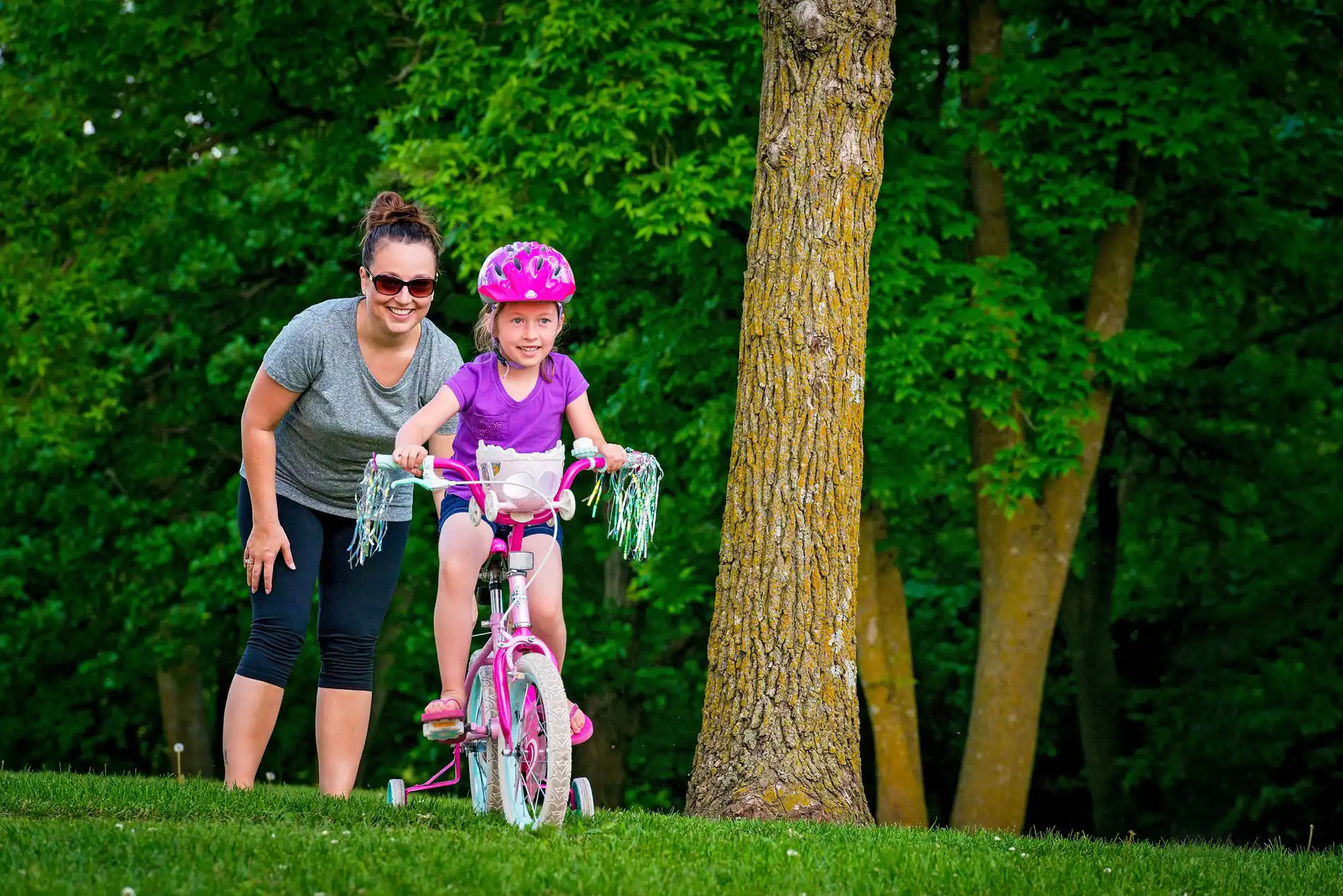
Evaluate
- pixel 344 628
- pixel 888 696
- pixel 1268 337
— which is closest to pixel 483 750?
pixel 344 628

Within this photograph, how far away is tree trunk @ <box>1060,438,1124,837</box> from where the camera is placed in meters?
17.4

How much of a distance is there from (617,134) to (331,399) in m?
6.42

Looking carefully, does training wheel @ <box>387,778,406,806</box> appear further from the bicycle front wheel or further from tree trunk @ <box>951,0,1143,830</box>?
tree trunk @ <box>951,0,1143,830</box>

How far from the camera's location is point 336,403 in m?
5.68

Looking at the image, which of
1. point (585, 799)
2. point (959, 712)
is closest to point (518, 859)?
point (585, 799)

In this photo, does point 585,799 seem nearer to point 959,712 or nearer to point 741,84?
point 741,84

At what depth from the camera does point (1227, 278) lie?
13641mm

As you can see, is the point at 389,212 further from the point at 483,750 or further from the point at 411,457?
the point at 483,750

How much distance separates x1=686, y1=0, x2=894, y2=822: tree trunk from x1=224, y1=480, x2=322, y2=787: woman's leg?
1664 mm

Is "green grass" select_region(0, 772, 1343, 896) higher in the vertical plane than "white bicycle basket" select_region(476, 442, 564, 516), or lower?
lower

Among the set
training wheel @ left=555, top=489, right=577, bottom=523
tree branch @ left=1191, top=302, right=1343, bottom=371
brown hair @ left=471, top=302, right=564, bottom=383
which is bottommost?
training wheel @ left=555, top=489, right=577, bottom=523

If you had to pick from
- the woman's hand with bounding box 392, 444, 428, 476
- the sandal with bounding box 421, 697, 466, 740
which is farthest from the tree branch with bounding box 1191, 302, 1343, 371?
the woman's hand with bounding box 392, 444, 428, 476

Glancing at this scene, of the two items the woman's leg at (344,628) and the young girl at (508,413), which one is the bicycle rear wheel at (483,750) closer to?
the young girl at (508,413)

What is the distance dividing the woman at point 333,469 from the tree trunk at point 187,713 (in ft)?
46.4
